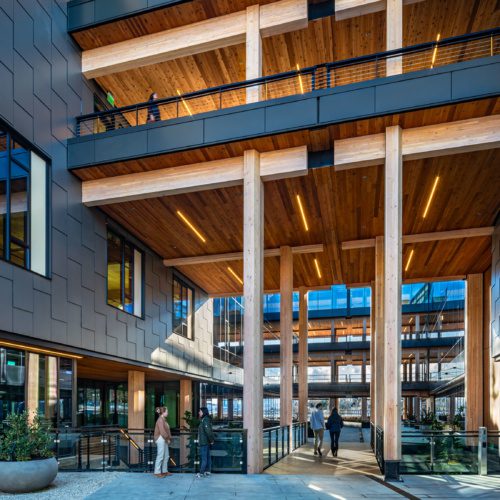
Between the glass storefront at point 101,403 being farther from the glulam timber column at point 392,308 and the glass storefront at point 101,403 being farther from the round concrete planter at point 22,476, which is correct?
the glulam timber column at point 392,308

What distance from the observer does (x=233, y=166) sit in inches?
519

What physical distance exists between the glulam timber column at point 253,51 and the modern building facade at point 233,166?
0.05 meters

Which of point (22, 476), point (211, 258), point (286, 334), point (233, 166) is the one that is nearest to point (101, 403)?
point (211, 258)

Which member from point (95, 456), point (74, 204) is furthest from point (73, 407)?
point (74, 204)

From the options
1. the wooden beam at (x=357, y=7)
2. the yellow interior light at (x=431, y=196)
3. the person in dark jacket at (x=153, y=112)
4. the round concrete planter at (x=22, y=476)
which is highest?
the wooden beam at (x=357, y=7)

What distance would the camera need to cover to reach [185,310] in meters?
23.2

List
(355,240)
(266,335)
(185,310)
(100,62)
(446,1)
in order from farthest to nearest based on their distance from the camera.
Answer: (266,335) → (185,310) → (355,240) → (100,62) → (446,1)

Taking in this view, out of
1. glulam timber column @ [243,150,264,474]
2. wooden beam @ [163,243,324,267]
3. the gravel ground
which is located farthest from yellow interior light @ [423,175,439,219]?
the gravel ground

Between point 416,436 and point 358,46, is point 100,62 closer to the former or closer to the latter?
point 358,46

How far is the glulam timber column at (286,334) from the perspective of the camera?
19000 millimetres

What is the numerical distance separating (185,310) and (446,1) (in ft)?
49.8

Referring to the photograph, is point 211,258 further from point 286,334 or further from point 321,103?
point 321,103

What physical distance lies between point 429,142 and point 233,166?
4548 mm

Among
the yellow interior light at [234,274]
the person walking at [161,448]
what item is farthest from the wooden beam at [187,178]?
the yellow interior light at [234,274]
